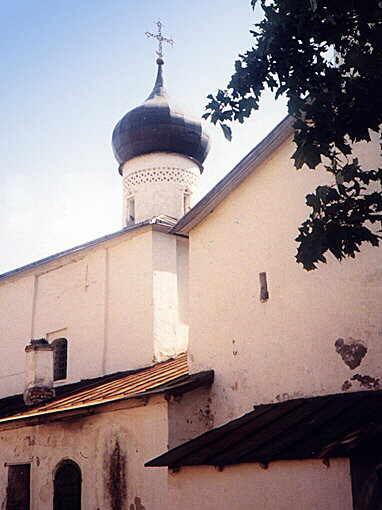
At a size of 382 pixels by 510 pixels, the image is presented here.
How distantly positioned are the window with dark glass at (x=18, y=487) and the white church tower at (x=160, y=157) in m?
7.63

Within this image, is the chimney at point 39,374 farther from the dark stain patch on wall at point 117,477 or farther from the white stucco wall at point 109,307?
the dark stain patch on wall at point 117,477

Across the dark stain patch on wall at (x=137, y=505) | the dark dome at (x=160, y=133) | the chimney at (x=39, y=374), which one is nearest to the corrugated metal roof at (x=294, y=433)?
the dark stain patch on wall at (x=137, y=505)

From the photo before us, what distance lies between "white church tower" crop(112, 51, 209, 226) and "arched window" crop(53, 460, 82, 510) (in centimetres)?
791

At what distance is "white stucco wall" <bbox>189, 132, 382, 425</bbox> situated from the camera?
927 cm

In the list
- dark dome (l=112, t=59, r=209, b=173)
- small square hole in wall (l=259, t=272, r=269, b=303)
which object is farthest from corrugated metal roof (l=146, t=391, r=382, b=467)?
dark dome (l=112, t=59, r=209, b=173)

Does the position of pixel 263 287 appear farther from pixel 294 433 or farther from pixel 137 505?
pixel 137 505

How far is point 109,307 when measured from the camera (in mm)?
15672

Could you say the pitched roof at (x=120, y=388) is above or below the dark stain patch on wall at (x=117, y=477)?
above

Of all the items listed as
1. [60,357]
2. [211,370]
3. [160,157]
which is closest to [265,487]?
[211,370]

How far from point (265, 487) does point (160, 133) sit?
1251 cm

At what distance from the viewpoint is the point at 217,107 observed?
6266 millimetres

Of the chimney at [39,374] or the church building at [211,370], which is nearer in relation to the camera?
the church building at [211,370]

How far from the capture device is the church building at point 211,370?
787 cm

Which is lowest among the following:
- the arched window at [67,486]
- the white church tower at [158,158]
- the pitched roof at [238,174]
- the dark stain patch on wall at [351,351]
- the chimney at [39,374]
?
the arched window at [67,486]
